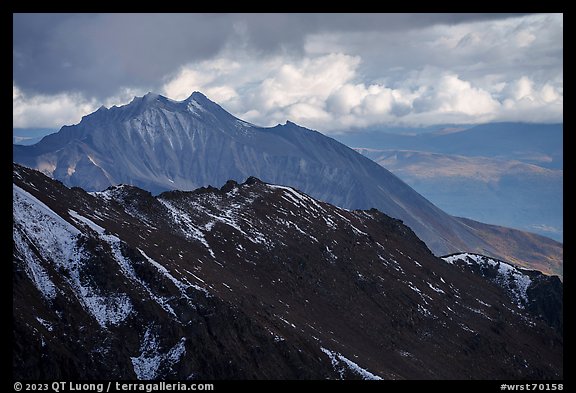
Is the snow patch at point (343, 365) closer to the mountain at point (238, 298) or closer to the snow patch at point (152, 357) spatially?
the mountain at point (238, 298)

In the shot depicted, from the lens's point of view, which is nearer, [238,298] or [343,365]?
[343,365]

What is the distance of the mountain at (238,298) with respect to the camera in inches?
3834

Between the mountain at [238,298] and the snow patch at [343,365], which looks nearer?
the mountain at [238,298]

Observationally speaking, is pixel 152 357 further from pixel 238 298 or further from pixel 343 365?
pixel 343 365

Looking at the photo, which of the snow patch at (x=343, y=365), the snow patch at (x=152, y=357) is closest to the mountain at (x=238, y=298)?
the snow patch at (x=152, y=357)

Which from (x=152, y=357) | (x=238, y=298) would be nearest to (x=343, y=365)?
(x=238, y=298)

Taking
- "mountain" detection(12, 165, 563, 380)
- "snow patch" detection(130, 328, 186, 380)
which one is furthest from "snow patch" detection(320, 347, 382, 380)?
"snow patch" detection(130, 328, 186, 380)

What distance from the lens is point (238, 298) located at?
121 metres

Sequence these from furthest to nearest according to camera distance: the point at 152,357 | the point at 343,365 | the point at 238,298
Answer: the point at 238,298 → the point at 343,365 → the point at 152,357

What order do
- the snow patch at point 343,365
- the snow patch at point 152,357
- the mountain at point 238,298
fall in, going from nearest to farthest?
the snow patch at point 152,357, the mountain at point 238,298, the snow patch at point 343,365

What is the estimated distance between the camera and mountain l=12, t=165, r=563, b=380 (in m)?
97.4

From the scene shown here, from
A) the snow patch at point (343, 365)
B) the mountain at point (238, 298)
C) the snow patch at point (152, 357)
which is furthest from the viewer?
the snow patch at point (343, 365)

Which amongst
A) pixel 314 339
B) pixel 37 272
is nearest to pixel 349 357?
pixel 314 339

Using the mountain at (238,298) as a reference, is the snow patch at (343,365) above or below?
below
